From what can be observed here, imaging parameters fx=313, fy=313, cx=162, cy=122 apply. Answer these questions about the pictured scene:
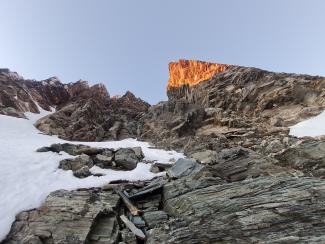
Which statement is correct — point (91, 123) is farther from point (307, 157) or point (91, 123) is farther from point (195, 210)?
point (195, 210)

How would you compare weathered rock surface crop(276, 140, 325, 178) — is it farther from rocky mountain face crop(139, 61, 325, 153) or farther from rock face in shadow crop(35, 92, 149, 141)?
rock face in shadow crop(35, 92, 149, 141)

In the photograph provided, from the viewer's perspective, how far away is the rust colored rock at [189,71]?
6039 cm

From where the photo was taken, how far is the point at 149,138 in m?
35.4

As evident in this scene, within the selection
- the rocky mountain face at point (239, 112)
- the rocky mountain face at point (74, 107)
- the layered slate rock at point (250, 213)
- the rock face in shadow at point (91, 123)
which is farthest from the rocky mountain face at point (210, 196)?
the rocky mountain face at point (74, 107)

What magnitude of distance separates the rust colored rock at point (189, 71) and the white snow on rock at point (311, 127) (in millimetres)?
31770

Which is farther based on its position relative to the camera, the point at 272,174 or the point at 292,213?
the point at 272,174

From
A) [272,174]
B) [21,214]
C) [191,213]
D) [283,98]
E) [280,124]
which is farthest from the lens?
[283,98]

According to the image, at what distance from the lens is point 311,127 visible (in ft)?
83.4

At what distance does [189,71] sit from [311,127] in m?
44.1

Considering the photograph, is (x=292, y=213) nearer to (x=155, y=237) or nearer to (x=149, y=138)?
(x=155, y=237)

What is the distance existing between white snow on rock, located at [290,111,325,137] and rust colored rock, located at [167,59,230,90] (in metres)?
31.8

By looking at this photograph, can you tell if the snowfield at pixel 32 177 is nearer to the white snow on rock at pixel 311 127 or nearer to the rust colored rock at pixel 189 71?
the white snow on rock at pixel 311 127

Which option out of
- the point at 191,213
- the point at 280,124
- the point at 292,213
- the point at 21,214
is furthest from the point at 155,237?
the point at 280,124

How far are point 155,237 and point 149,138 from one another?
79.8 feet
